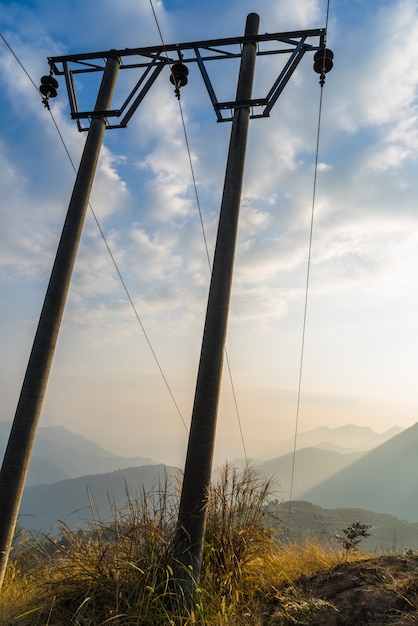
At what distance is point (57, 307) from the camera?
5797 millimetres

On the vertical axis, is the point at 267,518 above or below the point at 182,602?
above

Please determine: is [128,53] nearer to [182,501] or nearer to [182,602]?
[182,501]

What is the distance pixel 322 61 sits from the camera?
267 inches

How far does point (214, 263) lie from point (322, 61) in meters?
4.57

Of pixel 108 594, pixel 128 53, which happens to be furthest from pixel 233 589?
pixel 128 53

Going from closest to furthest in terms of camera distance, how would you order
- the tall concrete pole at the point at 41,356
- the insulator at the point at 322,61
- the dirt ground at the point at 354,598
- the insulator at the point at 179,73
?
1. the dirt ground at the point at 354,598
2. the tall concrete pole at the point at 41,356
3. the insulator at the point at 322,61
4. the insulator at the point at 179,73

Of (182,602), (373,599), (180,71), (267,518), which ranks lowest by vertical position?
(182,602)

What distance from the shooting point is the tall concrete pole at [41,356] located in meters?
5.01

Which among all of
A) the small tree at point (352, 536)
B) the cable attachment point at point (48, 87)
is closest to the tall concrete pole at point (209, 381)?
the small tree at point (352, 536)

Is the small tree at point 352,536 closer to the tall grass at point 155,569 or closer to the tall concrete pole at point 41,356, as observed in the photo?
the tall grass at point 155,569

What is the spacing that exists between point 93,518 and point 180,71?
25.0ft

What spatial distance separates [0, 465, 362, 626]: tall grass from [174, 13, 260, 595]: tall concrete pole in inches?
8.4

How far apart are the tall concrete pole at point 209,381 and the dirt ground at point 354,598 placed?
39.6 inches

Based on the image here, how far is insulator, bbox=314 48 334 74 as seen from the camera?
677 centimetres
